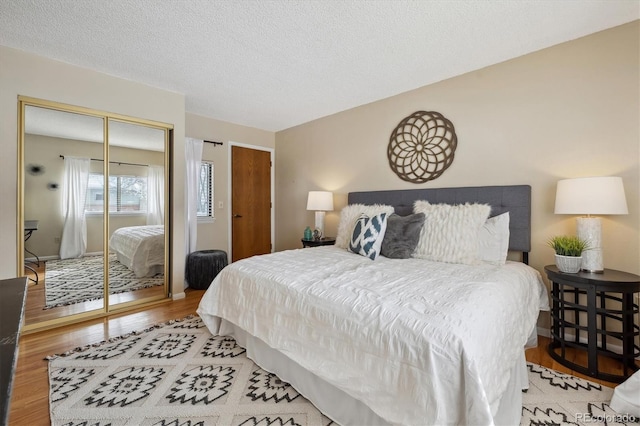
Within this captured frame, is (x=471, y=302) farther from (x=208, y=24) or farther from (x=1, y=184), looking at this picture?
(x=1, y=184)

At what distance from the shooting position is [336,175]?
4.12 m

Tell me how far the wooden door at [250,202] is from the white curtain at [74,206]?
76.3 inches

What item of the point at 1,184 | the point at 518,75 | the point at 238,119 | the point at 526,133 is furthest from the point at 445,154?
the point at 1,184

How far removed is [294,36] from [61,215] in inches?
111

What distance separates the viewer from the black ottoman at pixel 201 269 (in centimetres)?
375

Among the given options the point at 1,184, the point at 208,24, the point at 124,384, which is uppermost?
the point at 208,24

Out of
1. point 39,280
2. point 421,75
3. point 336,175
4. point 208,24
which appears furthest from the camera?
point 336,175

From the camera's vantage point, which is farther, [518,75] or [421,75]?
[421,75]

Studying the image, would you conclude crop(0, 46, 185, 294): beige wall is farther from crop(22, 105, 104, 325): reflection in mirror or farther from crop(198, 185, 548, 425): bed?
crop(198, 185, 548, 425): bed

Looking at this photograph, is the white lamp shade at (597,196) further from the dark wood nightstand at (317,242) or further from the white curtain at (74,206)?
the white curtain at (74,206)

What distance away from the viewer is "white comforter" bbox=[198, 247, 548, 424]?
42.1 inches

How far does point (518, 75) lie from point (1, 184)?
4.63 meters

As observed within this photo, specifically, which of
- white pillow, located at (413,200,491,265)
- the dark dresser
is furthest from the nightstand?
the dark dresser

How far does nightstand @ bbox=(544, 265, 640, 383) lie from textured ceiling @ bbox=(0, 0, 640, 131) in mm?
1839
